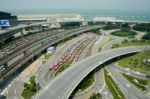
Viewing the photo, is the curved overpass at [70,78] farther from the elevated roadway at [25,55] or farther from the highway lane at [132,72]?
the elevated roadway at [25,55]

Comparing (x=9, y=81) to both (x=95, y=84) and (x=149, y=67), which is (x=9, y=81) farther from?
(x=149, y=67)

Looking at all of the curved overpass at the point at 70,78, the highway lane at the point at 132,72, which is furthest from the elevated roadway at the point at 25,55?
the highway lane at the point at 132,72

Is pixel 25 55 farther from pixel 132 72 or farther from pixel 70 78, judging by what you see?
pixel 132 72

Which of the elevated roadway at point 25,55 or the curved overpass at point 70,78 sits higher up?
the elevated roadway at point 25,55

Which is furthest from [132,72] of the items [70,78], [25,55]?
[25,55]

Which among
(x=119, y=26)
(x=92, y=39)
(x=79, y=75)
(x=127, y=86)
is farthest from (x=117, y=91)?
(x=119, y=26)

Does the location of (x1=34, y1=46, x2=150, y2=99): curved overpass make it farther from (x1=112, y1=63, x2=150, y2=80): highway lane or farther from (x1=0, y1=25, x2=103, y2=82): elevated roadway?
(x1=0, y1=25, x2=103, y2=82): elevated roadway

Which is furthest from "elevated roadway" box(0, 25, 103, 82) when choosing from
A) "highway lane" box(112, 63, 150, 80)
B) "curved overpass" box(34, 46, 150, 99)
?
"highway lane" box(112, 63, 150, 80)

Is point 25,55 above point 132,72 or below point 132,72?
above
